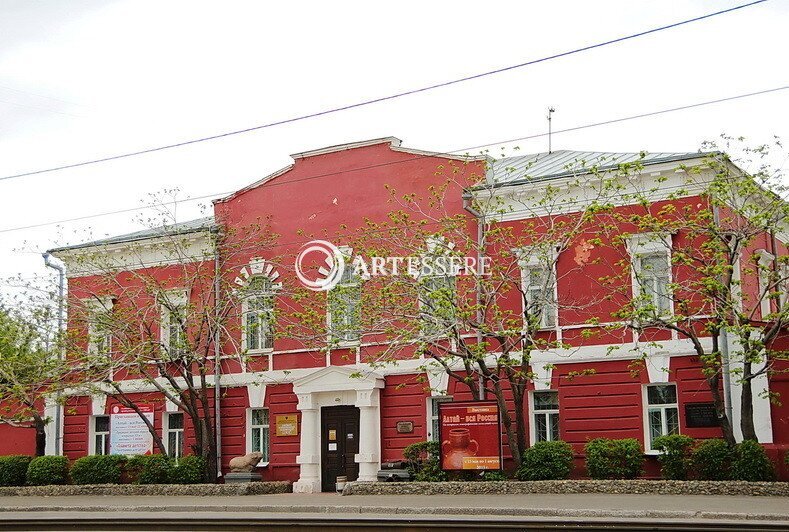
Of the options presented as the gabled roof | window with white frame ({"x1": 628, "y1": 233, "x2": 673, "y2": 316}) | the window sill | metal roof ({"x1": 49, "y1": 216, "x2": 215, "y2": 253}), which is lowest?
the window sill

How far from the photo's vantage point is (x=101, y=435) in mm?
31266

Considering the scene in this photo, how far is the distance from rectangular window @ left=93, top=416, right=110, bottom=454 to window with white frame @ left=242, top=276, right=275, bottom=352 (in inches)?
212

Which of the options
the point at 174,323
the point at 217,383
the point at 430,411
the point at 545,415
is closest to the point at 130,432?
the point at 217,383

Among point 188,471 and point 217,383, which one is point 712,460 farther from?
point 217,383

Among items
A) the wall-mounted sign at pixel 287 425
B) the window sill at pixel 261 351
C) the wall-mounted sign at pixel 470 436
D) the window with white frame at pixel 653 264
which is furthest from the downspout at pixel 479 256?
the window sill at pixel 261 351

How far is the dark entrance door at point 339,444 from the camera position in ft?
89.4

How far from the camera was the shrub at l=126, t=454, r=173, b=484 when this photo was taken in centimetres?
2788

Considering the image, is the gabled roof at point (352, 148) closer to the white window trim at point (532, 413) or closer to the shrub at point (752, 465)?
the white window trim at point (532, 413)

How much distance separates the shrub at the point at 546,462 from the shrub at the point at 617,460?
54cm

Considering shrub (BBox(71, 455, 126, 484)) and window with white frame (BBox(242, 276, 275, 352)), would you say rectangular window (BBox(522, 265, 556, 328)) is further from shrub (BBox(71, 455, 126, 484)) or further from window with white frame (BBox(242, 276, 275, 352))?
shrub (BBox(71, 455, 126, 484))

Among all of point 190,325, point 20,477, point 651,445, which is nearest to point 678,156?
point 651,445

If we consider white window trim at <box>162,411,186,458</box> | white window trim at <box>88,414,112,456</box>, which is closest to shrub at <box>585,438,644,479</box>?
white window trim at <box>162,411,186,458</box>

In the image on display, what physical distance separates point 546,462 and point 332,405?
6705mm

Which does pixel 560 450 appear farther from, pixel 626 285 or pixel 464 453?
pixel 626 285
